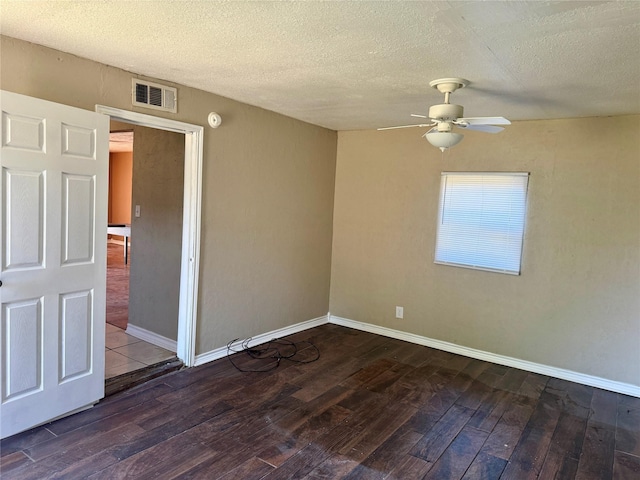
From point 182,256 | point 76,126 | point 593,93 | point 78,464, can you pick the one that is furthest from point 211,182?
point 593,93

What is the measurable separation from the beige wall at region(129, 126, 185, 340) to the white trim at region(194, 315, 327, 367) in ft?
1.29

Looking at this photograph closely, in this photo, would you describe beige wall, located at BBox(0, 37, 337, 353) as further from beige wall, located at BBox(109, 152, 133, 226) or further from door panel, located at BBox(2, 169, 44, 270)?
beige wall, located at BBox(109, 152, 133, 226)

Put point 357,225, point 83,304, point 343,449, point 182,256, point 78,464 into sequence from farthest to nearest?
1. point 357,225
2. point 182,256
3. point 83,304
4. point 343,449
5. point 78,464

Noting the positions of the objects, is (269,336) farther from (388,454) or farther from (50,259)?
(50,259)

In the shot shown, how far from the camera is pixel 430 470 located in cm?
245

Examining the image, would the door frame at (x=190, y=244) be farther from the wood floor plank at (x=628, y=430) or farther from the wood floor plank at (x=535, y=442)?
the wood floor plank at (x=628, y=430)

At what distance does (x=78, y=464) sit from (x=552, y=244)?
13.0ft

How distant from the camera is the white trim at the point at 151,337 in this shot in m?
3.97

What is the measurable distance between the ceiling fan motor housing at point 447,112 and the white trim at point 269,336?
2735 mm

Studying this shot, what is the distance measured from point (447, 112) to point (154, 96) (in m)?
2.12

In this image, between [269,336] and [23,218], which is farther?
[269,336]

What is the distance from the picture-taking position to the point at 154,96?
319 cm

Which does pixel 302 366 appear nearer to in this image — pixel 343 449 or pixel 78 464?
pixel 343 449

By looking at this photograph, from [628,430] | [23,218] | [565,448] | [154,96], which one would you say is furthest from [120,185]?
[628,430]
